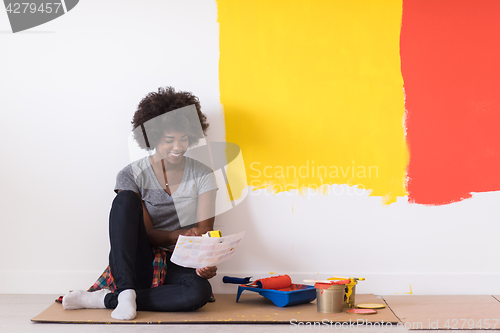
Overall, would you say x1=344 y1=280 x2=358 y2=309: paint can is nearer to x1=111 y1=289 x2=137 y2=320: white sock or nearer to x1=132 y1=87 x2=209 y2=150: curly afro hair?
x1=111 y1=289 x2=137 y2=320: white sock

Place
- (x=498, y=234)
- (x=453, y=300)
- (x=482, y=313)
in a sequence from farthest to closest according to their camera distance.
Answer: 1. (x=498, y=234)
2. (x=453, y=300)
3. (x=482, y=313)

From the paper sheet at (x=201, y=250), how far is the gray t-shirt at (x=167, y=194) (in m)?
0.26

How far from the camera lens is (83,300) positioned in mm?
A: 1550

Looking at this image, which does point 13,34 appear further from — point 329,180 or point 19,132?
point 329,180

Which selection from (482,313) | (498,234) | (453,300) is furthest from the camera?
(498,234)

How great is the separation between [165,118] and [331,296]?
3.07ft

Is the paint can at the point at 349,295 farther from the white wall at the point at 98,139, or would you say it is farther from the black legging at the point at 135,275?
the black legging at the point at 135,275

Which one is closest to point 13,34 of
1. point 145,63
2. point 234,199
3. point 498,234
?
point 145,63

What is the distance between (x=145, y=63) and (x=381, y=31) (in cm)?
107

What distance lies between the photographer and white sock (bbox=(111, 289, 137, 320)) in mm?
1402

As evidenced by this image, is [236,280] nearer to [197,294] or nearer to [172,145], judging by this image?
[197,294]

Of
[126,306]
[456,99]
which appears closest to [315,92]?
[456,99]

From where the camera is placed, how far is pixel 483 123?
1917mm

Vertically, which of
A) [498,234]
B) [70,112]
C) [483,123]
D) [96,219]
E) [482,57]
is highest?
[482,57]
